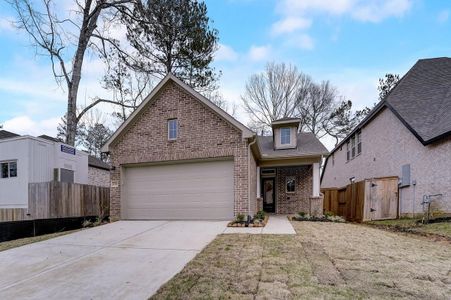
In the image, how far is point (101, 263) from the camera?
234 inches

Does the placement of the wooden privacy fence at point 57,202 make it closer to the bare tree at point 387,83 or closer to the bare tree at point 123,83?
the bare tree at point 123,83

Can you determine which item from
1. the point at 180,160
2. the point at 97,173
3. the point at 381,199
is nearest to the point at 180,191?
the point at 180,160

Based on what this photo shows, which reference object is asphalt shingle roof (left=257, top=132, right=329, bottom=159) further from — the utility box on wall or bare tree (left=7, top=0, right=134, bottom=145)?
bare tree (left=7, top=0, right=134, bottom=145)

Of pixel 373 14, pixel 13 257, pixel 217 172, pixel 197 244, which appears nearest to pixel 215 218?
pixel 217 172

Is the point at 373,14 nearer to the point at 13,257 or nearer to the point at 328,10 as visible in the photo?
the point at 328,10

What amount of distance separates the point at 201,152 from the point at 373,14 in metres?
9.34

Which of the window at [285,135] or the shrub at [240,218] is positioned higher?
the window at [285,135]

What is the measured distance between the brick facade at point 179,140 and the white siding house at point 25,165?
4142mm

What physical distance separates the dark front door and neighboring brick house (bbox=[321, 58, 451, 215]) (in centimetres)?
564

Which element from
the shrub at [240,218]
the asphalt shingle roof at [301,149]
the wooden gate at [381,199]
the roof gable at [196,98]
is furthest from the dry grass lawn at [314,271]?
the asphalt shingle roof at [301,149]

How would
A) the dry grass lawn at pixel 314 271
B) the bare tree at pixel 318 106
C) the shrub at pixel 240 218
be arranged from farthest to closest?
the bare tree at pixel 318 106, the shrub at pixel 240 218, the dry grass lawn at pixel 314 271

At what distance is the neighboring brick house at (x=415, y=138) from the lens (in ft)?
36.5

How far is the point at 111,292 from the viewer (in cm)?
436

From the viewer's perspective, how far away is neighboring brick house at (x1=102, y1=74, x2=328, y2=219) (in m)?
11.3
